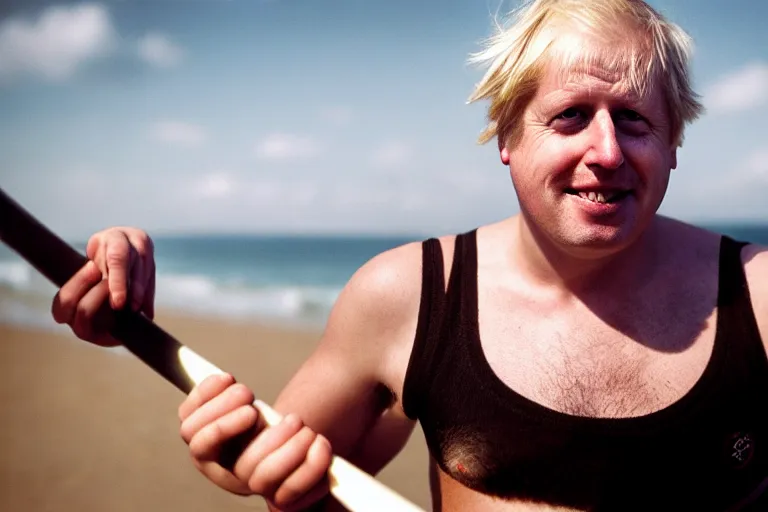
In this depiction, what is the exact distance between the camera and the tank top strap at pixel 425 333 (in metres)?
1.69

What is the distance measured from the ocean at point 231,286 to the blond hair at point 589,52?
799 centimetres

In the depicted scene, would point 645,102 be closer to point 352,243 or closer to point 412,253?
point 412,253

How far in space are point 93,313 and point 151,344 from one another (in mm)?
116

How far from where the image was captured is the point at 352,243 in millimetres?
36625

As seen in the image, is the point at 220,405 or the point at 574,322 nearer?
the point at 220,405

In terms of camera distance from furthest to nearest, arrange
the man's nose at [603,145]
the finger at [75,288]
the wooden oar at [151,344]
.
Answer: the man's nose at [603,145] < the finger at [75,288] < the wooden oar at [151,344]

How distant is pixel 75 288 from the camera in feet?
3.96

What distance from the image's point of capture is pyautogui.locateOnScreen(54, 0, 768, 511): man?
5.13 feet

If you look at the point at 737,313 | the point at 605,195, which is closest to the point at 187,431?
the point at 605,195

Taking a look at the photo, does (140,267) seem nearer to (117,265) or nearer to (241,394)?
(117,265)

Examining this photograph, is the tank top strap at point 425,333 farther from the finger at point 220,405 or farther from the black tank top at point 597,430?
the finger at point 220,405

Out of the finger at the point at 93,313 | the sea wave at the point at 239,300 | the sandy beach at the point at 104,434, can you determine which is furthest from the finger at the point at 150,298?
the sea wave at the point at 239,300

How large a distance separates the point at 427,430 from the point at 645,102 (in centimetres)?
95

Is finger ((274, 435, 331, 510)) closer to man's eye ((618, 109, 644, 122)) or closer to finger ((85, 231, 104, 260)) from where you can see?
finger ((85, 231, 104, 260))
